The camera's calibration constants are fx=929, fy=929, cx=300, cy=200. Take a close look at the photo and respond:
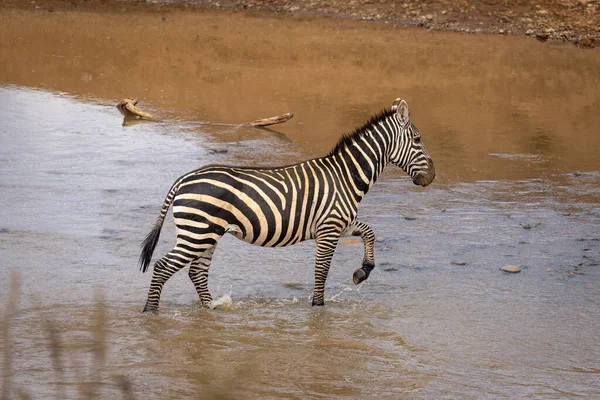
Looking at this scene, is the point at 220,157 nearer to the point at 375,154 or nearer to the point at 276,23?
the point at 375,154

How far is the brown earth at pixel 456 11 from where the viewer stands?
23906mm

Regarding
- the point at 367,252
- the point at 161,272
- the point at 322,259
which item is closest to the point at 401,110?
the point at 367,252

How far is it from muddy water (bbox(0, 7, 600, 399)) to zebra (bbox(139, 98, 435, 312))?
1.37 ft

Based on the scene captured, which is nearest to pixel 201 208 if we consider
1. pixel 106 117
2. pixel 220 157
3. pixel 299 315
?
pixel 299 315

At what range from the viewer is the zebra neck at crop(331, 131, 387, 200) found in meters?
7.52

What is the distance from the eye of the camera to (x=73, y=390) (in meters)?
5.40

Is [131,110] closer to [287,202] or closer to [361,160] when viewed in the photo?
[361,160]

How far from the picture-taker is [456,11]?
24.9m

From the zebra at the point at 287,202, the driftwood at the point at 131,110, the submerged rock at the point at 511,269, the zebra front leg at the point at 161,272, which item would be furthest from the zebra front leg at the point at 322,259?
the driftwood at the point at 131,110

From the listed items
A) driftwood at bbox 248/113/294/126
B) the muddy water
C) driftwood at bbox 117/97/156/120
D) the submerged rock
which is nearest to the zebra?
the muddy water

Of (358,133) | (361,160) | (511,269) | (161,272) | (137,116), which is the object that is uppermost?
(137,116)

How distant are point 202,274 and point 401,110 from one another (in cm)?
218

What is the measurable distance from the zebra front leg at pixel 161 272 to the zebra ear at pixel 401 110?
220 centimetres

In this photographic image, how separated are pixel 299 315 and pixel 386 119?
1.87 metres
